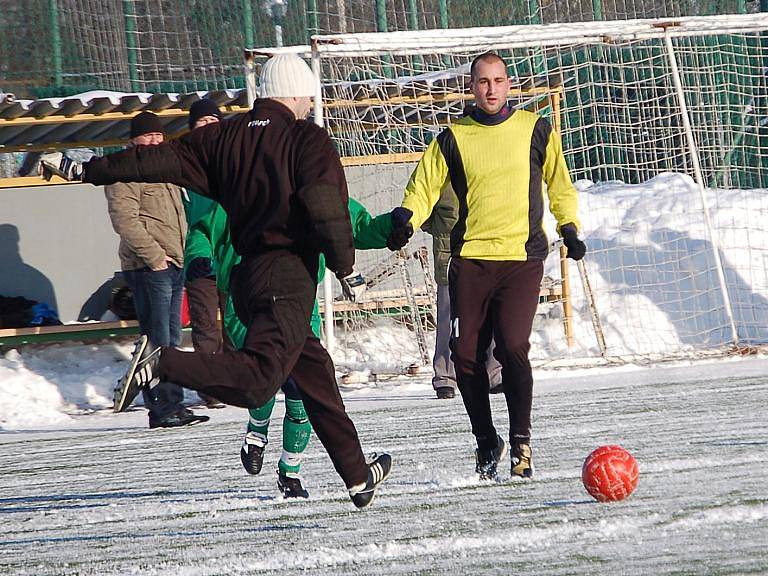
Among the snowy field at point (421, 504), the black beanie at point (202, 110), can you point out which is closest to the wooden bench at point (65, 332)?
the snowy field at point (421, 504)

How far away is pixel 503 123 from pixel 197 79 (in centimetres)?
1065

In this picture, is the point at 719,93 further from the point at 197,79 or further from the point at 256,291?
the point at 256,291

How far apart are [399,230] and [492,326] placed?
1.07 m

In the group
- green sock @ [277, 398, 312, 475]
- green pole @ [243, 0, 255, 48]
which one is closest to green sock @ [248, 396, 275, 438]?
green sock @ [277, 398, 312, 475]

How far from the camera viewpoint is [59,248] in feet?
42.4

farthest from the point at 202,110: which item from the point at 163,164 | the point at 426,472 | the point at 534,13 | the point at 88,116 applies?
the point at 534,13

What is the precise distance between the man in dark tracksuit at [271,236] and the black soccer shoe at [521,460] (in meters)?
1.00

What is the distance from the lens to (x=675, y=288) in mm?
14008

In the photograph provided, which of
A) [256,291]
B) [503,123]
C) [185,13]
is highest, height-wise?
[185,13]

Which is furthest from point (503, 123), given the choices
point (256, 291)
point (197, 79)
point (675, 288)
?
point (197, 79)

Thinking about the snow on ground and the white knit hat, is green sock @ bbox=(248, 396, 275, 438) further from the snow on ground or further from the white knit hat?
the white knit hat

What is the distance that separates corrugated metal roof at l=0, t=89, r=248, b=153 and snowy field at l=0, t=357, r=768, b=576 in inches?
152

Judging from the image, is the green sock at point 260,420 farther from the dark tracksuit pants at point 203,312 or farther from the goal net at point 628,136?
the goal net at point 628,136

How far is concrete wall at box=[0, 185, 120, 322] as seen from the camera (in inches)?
504
